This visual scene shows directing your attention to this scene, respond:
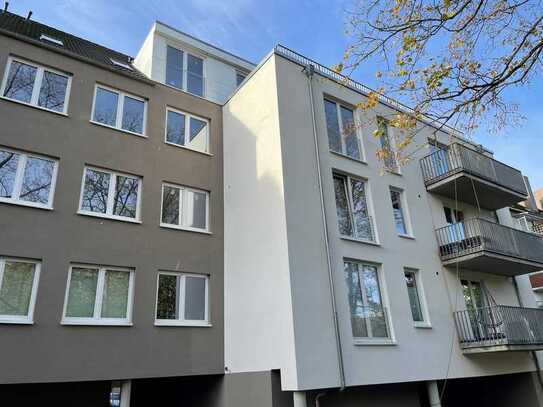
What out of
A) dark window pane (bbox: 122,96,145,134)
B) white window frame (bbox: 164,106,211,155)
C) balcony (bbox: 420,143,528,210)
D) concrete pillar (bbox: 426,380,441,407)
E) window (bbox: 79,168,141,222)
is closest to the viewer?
window (bbox: 79,168,141,222)

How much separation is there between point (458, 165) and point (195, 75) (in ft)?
31.5

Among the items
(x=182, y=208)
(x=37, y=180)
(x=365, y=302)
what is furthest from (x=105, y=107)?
(x=365, y=302)

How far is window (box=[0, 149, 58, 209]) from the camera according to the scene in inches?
372

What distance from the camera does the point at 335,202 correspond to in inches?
443

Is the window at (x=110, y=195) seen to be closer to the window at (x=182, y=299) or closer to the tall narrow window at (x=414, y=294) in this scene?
the window at (x=182, y=299)

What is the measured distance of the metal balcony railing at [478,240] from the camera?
41.9ft

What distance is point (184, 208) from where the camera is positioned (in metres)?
11.9

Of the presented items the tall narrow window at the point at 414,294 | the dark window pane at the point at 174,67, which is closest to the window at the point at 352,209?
the tall narrow window at the point at 414,294

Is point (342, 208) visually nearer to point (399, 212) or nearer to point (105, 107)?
point (399, 212)

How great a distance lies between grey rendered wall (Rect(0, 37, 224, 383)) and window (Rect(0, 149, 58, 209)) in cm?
19

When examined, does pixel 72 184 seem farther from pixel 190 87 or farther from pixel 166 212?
pixel 190 87

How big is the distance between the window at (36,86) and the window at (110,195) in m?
1.95

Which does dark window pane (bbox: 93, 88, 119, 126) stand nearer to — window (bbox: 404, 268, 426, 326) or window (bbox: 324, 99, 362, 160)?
window (bbox: 324, 99, 362, 160)

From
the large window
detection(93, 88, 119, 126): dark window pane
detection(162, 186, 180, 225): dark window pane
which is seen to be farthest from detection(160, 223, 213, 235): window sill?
the large window
